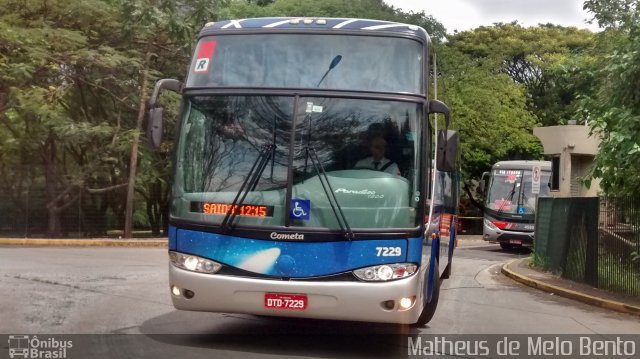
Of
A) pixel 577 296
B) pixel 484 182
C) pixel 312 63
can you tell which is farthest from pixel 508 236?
pixel 312 63

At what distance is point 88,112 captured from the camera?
84.7 ft

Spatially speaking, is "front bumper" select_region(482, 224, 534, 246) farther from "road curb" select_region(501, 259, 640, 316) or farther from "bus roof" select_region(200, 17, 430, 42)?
"bus roof" select_region(200, 17, 430, 42)

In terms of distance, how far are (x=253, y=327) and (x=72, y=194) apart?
18652mm

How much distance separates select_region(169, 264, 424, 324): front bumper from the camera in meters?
6.50

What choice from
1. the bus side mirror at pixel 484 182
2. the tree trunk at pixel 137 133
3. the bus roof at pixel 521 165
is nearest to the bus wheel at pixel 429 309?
the tree trunk at pixel 137 133

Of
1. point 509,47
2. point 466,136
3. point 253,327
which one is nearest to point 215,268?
point 253,327

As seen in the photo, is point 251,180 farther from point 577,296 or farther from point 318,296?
point 577,296

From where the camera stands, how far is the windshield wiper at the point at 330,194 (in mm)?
6523

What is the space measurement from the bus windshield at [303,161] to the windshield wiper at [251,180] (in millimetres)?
10

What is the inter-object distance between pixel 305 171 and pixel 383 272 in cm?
118

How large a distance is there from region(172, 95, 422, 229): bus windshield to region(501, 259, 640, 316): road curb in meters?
6.09

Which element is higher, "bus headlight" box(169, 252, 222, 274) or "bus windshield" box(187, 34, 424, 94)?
"bus windshield" box(187, 34, 424, 94)

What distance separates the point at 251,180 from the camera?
22.0ft

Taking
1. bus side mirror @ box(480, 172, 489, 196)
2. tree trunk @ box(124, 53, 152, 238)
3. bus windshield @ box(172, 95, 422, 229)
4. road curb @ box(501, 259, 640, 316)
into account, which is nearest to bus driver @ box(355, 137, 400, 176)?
bus windshield @ box(172, 95, 422, 229)
